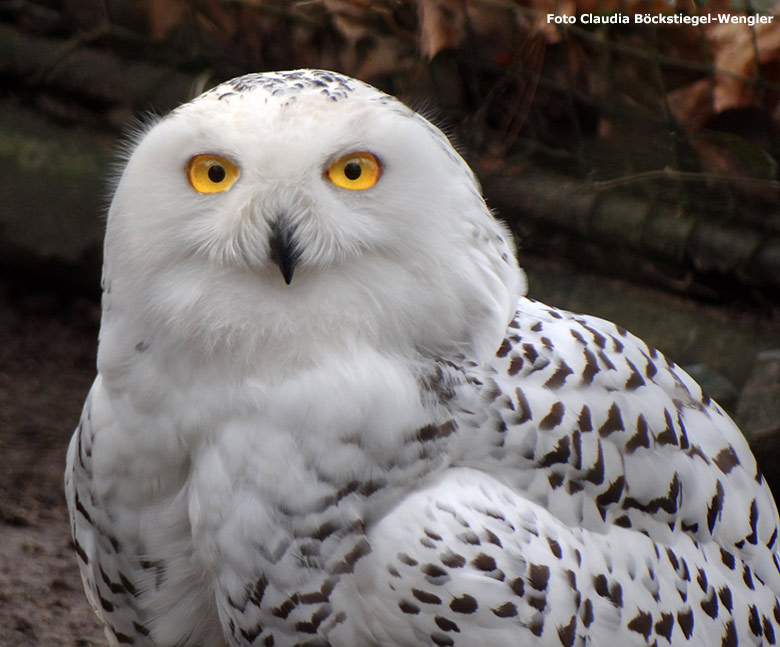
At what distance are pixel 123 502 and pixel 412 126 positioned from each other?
80cm

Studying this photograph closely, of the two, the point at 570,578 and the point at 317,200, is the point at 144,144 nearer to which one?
the point at 317,200

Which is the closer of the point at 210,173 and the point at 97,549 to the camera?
the point at 210,173

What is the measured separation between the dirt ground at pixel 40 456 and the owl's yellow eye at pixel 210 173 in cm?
147

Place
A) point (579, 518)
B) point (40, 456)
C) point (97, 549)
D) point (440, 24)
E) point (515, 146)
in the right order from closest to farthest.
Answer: point (579, 518) < point (97, 549) < point (40, 456) < point (440, 24) < point (515, 146)

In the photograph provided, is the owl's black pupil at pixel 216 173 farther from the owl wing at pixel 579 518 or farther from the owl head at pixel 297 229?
the owl wing at pixel 579 518

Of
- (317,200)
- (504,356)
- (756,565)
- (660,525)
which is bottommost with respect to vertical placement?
(756,565)

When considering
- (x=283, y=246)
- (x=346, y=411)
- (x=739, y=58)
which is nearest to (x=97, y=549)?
(x=346, y=411)

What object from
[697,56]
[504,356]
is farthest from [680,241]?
[504,356]

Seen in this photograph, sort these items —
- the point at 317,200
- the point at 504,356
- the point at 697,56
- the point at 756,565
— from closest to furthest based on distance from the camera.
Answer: the point at 317,200
the point at 504,356
the point at 756,565
the point at 697,56

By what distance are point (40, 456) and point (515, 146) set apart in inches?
74.8

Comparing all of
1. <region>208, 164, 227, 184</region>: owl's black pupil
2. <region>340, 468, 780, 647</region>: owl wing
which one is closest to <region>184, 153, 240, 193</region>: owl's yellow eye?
<region>208, 164, 227, 184</region>: owl's black pupil

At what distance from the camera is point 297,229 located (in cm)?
163

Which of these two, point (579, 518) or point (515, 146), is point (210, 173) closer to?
point (579, 518)

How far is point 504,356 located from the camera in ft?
6.03
